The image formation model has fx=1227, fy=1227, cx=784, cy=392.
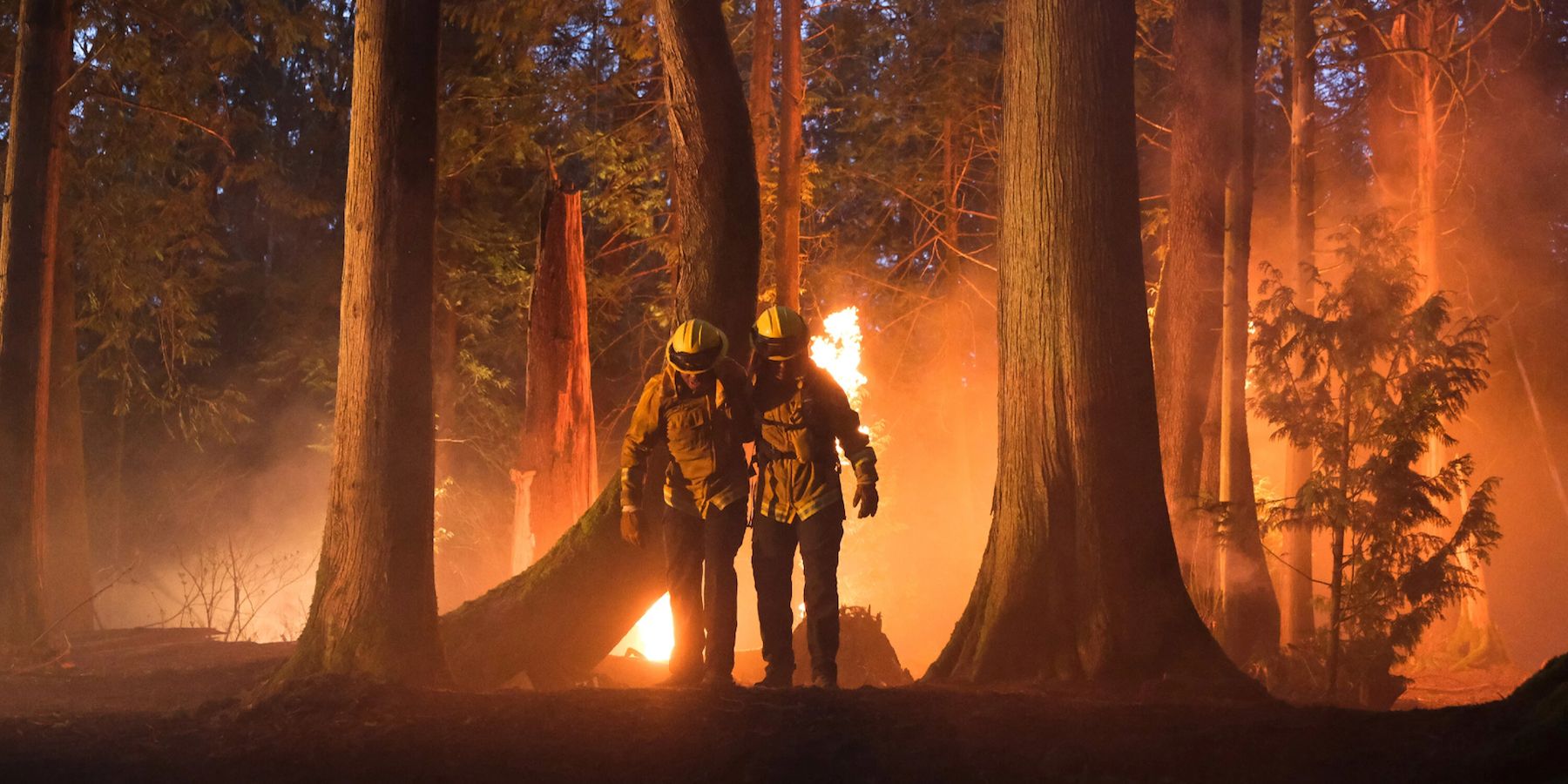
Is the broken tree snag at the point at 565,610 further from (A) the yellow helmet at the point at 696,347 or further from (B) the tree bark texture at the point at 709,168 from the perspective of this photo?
(A) the yellow helmet at the point at 696,347

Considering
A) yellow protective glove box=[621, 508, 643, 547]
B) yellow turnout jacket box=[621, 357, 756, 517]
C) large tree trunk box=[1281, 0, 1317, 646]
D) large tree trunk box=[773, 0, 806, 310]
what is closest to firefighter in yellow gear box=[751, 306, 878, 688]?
yellow turnout jacket box=[621, 357, 756, 517]

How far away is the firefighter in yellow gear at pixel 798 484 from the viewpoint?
24.1 ft

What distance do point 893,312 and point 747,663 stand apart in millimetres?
16796

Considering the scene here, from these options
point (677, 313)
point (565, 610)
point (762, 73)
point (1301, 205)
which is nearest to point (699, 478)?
point (565, 610)

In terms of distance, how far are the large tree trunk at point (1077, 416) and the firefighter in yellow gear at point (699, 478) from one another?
1.43 meters

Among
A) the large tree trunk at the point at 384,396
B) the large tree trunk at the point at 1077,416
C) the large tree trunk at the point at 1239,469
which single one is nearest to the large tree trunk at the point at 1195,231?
A: the large tree trunk at the point at 1239,469

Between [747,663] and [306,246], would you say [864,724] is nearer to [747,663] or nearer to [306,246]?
[747,663]

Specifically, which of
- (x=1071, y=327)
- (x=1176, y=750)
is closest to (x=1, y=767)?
(x=1176, y=750)

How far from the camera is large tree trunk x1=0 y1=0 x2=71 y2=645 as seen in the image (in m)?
11.3

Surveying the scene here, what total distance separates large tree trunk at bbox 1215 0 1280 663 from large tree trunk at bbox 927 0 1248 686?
4.94 meters

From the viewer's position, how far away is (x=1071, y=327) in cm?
734

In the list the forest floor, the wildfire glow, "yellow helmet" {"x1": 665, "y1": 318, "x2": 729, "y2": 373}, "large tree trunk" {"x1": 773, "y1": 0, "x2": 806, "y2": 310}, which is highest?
"large tree trunk" {"x1": 773, "y1": 0, "x2": 806, "y2": 310}

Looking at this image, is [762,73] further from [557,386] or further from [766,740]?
[766,740]

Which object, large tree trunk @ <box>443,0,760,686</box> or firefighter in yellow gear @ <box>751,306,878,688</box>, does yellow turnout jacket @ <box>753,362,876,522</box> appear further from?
large tree trunk @ <box>443,0,760,686</box>
